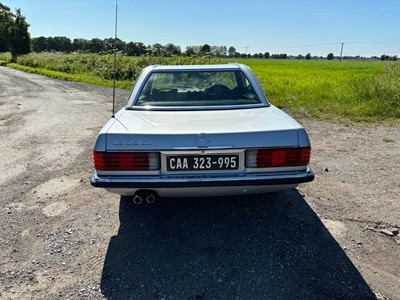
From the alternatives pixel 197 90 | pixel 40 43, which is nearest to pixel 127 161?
pixel 197 90

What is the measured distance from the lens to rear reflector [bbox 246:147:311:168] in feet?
8.57

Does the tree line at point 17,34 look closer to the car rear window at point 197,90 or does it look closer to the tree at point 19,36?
the tree at point 19,36

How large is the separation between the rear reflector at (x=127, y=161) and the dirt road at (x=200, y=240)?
78cm

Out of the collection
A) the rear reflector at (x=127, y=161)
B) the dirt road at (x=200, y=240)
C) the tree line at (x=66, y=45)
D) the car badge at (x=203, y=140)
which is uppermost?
the tree line at (x=66, y=45)

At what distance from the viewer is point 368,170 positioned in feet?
15.9

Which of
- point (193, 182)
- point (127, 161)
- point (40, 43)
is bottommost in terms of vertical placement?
point (193, 182)

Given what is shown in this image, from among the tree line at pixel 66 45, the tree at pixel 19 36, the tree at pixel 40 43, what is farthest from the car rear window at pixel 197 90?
the tree at pixel 40 43

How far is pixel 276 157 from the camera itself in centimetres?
263

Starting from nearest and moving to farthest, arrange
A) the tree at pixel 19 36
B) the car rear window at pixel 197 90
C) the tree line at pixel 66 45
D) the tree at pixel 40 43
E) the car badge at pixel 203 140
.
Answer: the car badge at pixel 203 140, the car rear window at pixel 197 90, the tree line at pixel 66 45, the tree at pixel 19 36, the tree at pixel 40 43

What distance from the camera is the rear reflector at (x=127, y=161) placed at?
257 centimetres

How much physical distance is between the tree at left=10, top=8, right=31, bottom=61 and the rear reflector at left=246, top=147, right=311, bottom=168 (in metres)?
46.0

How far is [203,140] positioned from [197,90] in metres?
1.39

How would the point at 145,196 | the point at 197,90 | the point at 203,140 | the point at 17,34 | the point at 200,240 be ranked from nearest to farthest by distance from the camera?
the point at 203,140, the point at 145,196, the point at 200,240, the point at 197,90, the point at 17,34

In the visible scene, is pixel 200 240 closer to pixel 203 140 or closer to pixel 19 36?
pixel 203 140
